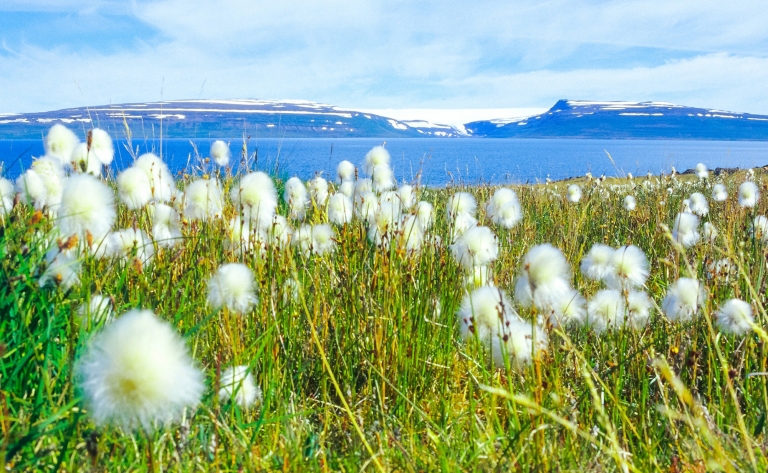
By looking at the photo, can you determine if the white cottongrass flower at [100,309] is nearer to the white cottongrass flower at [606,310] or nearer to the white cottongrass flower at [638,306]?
the white cottongrass flower at [606,310]

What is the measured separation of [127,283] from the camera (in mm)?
2537

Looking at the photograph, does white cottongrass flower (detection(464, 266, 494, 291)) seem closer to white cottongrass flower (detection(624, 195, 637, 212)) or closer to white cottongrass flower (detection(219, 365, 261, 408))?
white cottongrass flower (detection(219, 365, 261, 408))

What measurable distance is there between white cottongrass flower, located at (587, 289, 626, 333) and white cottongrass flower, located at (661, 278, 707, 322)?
194 mm

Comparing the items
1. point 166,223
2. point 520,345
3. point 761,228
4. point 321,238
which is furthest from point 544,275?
point 761,228

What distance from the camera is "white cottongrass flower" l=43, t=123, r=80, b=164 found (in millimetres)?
3234

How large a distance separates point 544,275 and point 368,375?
37.0 inches

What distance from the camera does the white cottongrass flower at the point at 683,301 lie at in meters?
2.36

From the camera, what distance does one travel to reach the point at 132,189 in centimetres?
271

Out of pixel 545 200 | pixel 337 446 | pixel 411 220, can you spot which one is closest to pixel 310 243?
pixel 411 220

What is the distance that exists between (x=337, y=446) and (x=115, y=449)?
33.7 inches

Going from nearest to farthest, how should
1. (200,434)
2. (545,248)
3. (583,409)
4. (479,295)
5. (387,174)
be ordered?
(200,434) → (545,248) → (479,295) → (583,409) → (387,174)

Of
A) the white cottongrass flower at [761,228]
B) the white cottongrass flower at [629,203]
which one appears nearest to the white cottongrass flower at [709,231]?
the white cottongrass flower at [761,228]

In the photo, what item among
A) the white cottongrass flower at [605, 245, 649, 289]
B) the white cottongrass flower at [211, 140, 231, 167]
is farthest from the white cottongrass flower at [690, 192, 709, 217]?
the white cottongrass flower at [211, 140, 231, 167]

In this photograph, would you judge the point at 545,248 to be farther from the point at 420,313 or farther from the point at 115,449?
the point at 115,449
